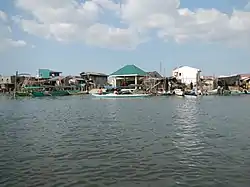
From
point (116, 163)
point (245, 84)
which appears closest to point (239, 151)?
point (116, 163)

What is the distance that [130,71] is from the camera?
100 metres

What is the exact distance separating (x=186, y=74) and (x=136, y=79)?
1577 cm

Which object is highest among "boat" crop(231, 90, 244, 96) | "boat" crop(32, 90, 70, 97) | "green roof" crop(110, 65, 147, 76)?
"green roof" crop(110, 65, 147, 76)

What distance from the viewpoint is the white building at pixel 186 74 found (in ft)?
319

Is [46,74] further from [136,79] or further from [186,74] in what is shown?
[186,74]

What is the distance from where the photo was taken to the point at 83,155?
11.7 metres

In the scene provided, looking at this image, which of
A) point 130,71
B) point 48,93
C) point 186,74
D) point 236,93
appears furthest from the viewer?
point 130,71

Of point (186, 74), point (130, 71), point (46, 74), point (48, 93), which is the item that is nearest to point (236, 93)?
point (186, 74)

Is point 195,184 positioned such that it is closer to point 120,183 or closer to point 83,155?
point 120,183

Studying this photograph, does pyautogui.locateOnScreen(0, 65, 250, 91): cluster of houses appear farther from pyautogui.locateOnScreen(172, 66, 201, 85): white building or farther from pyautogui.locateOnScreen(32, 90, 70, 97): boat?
pyautogui.locateOnScreen(32, 90, 70, 97): boat

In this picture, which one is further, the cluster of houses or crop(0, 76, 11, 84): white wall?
crop(0, 76, 11, 84): white wall

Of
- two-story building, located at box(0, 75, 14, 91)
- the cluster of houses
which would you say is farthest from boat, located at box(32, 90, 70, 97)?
two-story building, located at box(0, 75, 14, 91)

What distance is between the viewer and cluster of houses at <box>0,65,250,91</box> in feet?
312

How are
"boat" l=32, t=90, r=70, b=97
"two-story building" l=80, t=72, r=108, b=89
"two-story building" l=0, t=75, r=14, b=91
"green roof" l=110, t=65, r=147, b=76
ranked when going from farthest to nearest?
"two-story building" l=0, t=75, r=14, b=91 < "two-story building" l=80, t=72, r=108, b=89 < "green roof" l=110, t=65, r=147, b=76 < "boat" l=32, t=90, r=70, b=97
